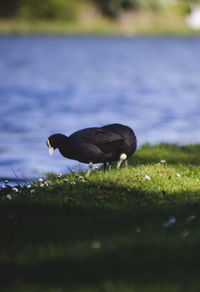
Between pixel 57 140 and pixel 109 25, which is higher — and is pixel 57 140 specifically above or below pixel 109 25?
below

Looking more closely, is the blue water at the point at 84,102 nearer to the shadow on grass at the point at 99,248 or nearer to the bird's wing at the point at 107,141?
the bird's wing at the point at 107,141

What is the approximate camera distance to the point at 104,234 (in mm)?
5605

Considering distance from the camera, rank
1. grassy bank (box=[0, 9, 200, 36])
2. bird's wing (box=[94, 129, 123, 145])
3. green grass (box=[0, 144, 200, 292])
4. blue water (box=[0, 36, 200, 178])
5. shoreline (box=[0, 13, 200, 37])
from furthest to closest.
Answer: grassy bank (box=[0, 9, 200, 36])
shoreline (box=[0, 13, 200, 37])
blue water (box=[0, 36, 200, 178])
bird's wing (box=[94, 129, 123, 145])
green grass (box=[0, 144, 200, 292])

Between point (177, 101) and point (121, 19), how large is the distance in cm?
7513

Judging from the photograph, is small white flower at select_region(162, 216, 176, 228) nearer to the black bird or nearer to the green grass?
the green grass

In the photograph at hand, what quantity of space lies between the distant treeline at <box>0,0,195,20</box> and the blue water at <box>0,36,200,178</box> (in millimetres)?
53560

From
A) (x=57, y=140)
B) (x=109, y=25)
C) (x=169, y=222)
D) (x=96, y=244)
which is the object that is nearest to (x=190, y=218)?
(x=169, y=222)

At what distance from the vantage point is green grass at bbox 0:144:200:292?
4.54m

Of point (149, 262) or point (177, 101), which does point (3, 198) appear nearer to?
point (149, 262)

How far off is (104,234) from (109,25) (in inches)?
3660

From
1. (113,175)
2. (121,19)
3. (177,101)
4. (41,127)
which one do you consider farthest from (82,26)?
(113,175)

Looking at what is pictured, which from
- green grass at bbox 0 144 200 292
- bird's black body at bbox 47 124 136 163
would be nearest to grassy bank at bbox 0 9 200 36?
bird's black body at bbox 47 124 136 163

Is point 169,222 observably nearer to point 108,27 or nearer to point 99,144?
point 99,144

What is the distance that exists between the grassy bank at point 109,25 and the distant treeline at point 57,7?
1164 mm
